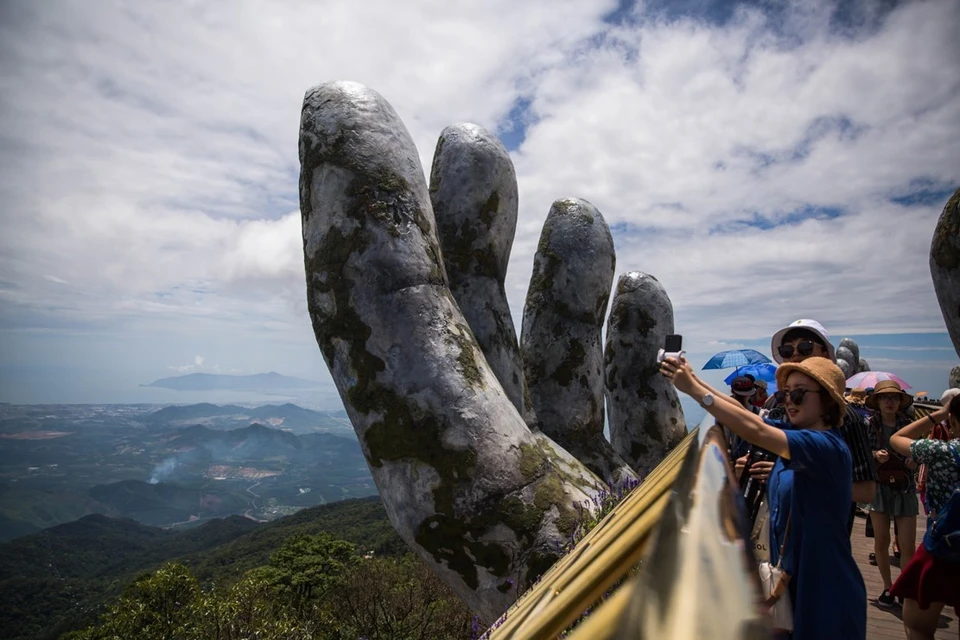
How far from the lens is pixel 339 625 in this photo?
18.7 meters

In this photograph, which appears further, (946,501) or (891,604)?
(891,604)

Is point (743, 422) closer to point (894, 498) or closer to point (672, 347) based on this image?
point (672, 347)

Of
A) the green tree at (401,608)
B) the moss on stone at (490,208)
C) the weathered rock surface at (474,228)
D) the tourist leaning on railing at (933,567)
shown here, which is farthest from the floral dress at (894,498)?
the green tree at (401,608)

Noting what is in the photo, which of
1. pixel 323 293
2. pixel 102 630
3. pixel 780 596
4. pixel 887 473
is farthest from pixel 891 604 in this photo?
pixel 102 630

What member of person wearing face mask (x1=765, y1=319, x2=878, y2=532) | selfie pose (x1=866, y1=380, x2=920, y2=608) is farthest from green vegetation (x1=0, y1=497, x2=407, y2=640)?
person wearing face mask (x1=765, y1=319, x2=878, y2=532)

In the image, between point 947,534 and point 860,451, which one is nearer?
point 947,534

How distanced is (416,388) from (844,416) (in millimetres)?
4627

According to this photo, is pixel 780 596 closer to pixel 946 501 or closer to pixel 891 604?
pixel 946 501

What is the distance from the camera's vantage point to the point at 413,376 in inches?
253

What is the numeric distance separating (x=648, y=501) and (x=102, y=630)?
23.3 meters

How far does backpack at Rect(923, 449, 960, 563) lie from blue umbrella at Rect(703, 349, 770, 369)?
534cm

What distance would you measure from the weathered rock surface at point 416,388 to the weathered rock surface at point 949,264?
16.7ft

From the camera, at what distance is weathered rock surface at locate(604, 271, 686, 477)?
1421 centimetres

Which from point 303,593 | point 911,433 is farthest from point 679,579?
point 303,593
